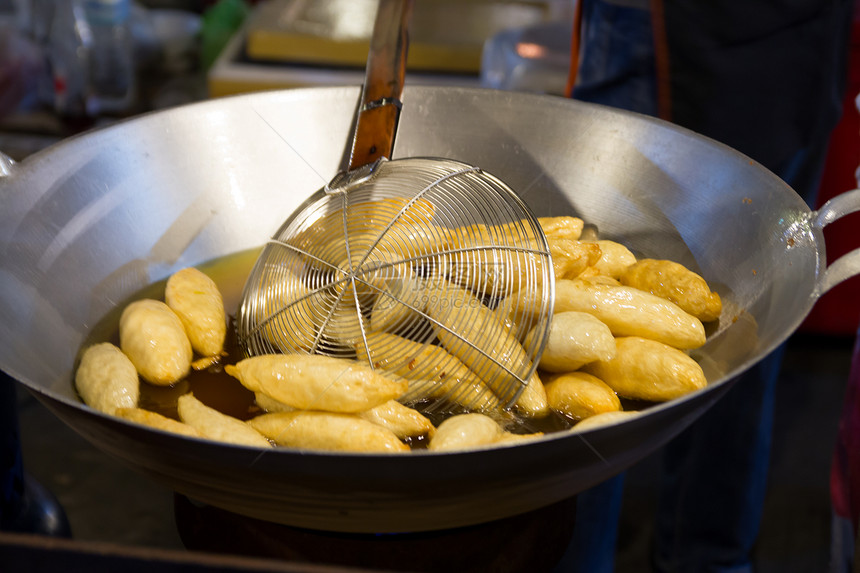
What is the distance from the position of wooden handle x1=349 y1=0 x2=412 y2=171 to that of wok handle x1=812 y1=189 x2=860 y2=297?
485 millimetres

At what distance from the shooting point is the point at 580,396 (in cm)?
70

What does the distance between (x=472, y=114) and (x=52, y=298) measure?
561 mm

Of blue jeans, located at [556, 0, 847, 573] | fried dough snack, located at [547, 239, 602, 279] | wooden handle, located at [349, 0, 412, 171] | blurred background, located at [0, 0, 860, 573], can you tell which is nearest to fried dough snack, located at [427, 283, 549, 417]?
fried dough snack, located at [547, 239, 602, 279]

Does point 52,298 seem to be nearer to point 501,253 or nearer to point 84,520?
point 501,253

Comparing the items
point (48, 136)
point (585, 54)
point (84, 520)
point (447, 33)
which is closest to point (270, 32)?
point (447, 33)

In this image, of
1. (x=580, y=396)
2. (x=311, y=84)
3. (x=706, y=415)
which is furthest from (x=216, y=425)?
(x=311, y=84)

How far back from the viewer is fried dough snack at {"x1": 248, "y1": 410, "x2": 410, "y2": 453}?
59cm

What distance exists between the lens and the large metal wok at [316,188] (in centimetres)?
47

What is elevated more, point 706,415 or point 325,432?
point 325,432

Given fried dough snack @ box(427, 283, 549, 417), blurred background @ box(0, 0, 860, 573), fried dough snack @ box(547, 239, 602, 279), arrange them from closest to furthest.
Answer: fried dough snack @ box(427, 283, 549, 417) < fried dough snack @ box(547, 239, 602, 279) < blurred background @ box(0, 0, 860, 573)

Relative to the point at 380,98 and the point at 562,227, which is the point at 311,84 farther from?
the point at 562,227

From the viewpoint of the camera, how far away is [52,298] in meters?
0.73

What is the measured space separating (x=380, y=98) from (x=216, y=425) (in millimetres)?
471

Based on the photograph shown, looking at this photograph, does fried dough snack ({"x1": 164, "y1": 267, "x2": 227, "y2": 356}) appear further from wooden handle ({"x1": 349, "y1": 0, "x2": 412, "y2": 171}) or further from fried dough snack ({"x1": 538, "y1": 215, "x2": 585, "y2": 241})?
fried dough snack ({"x1": 538, "y1": 215, "x2": 585, "y2": 241})
